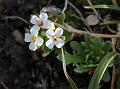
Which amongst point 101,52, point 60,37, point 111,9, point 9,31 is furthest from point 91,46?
point 9,31

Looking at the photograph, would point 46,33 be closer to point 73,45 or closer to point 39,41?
point 39,41

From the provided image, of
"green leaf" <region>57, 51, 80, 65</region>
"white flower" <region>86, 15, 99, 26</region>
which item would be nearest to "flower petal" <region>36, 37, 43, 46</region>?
"green leaf" <region>57, 51, 80, 65</region>

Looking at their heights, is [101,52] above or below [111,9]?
below

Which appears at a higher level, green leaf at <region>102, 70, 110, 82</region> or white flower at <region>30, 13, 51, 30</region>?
white flower at <region>30, 13, 51, 30</region>

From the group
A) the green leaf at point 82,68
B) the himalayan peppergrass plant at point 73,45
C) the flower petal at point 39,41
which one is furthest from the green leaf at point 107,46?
the flower petal at point 39,41

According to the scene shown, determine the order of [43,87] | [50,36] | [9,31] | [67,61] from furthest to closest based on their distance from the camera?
[9,31], [43,87], [67,61], [50,36]

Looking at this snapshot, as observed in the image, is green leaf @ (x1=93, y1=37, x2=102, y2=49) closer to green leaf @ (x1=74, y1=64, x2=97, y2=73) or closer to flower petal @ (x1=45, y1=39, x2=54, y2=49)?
green leaf @ (x1=74, y1=64, x2=97, y2=73)

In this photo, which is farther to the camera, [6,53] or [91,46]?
[6,53]

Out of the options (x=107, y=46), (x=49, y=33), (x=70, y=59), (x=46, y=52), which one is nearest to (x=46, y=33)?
(x=49, y=33)

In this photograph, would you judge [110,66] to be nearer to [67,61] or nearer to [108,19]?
[67,61]
